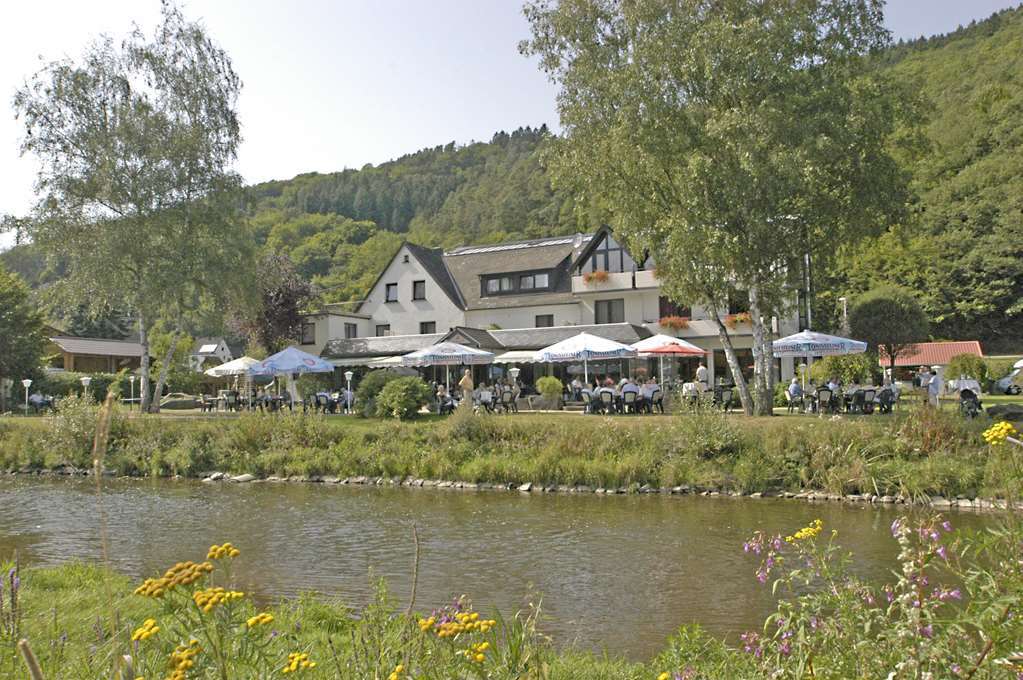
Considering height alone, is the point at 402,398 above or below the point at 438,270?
below

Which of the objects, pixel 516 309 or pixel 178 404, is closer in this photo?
pixel 178 404

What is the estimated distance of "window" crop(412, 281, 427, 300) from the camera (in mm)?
44594

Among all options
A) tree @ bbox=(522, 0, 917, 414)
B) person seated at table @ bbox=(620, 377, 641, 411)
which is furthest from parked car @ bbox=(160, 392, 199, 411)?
tree @ bbox=(522, 0, 917, 414)

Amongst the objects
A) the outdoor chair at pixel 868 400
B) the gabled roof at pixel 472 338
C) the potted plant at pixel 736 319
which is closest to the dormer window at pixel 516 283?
the gabled roof at pixel 472 338

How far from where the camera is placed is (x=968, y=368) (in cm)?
3712

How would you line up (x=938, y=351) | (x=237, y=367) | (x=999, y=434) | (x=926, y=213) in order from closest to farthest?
(x=999, y=434) → (x=237, y=367) → (x=938, y=351) → (x=926, y=213)

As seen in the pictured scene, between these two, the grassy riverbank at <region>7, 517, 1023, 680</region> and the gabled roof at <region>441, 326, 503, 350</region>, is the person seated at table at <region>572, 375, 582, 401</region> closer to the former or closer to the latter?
the gabled roof at <region>441, 326, 503, 350</region>

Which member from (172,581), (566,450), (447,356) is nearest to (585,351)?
(447,356)

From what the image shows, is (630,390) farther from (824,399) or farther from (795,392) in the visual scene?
(824,399)

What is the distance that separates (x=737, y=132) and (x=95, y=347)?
55647 mm

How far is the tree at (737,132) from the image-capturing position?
65.7 feet

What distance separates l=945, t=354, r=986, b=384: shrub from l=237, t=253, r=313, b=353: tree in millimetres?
32231

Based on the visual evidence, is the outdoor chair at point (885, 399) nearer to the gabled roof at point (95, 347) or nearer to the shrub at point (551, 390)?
the shrub at point (551, 390)

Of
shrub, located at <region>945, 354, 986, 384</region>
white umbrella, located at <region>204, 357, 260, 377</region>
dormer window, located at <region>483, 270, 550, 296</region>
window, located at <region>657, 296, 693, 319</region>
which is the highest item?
dormer window, located at <region>483, 270, 550, 296</region>
